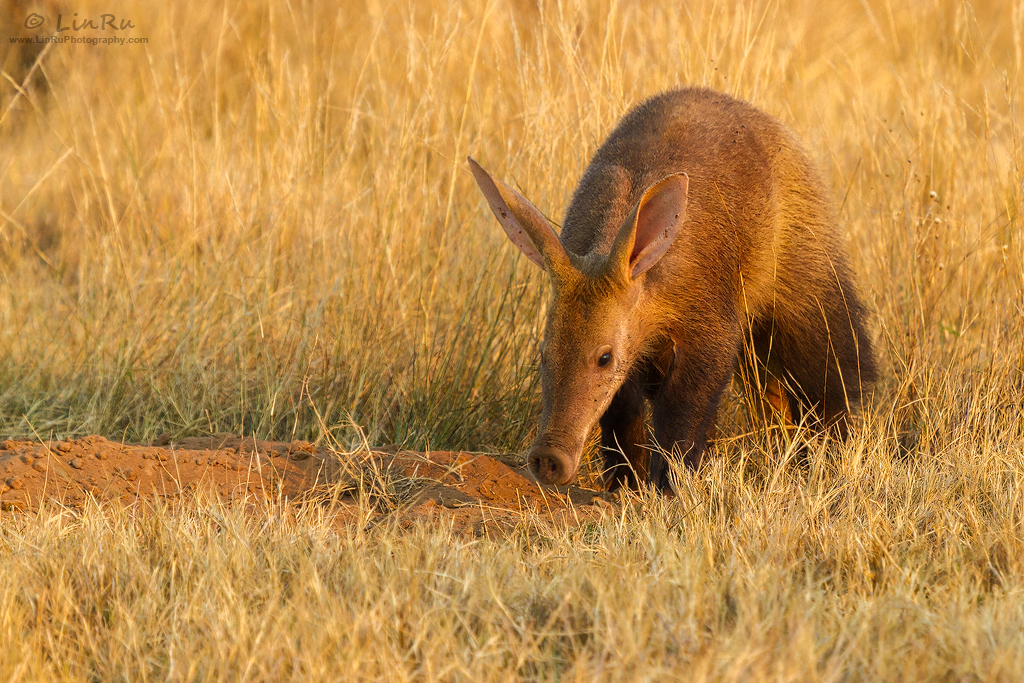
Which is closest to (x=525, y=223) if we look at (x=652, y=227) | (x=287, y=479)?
(x=652, y=227)

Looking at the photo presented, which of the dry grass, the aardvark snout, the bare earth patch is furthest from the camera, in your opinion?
the bare earth patch

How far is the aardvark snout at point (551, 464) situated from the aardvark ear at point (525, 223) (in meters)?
0.62

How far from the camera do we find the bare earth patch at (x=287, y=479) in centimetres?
366

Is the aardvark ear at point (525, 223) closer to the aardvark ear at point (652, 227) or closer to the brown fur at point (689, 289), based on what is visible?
the brown fur at point (689, 289)

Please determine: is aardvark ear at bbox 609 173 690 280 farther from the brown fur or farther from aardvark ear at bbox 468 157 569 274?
aardvark ear at bbox 468 157 569 274

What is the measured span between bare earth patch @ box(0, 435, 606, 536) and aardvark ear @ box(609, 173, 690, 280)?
85cm

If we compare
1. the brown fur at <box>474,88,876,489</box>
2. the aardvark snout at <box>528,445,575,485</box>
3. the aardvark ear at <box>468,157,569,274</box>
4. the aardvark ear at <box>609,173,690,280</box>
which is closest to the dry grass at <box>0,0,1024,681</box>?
the aardvark snout at <box>528,445,575,485</box>

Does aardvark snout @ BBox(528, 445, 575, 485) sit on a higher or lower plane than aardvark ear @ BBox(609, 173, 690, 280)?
lower

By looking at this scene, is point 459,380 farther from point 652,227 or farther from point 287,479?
point 652,227

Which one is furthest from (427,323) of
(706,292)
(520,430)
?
(706,292)

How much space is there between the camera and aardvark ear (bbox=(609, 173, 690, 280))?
3613 millimetres

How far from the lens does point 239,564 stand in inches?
112

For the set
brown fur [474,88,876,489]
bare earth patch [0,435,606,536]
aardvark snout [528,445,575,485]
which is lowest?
bare earth patch [0,435,606,536]

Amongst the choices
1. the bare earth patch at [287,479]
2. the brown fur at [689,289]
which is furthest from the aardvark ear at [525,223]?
the bare earth patch at [287,479]
